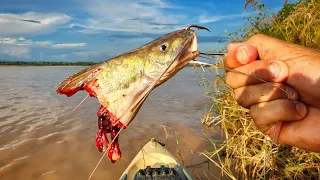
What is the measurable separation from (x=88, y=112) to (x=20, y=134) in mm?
2221

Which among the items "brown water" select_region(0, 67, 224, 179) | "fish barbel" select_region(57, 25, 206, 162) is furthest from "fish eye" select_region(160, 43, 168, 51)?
"brown water" select_region(0, 67, 224, 179)

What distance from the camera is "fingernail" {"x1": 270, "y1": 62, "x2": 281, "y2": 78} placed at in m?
1.70

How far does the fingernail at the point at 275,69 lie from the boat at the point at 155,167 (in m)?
1.78

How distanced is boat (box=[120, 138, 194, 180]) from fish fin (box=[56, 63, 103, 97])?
1.83 m

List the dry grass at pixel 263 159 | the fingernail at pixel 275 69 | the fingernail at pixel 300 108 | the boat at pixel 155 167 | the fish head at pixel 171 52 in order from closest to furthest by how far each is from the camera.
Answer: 1. the fish head at pixel 171 52
2. the fingernail at pixel 275 69
3. the fingernail at pixel 300 108
4. the boat at pixel 155 167
5. the dry grass at pixel 263 159

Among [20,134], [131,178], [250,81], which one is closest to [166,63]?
[250,81]

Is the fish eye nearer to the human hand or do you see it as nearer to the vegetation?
the human hand

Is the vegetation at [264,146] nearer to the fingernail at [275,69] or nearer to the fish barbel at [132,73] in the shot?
the fingernail at [275,69]

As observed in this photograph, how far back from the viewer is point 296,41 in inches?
188

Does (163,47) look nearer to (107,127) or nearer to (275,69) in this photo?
(107,127)

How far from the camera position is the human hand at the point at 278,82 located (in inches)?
67.9

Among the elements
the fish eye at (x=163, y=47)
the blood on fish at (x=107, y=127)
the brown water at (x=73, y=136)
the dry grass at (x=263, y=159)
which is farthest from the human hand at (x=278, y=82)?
the brown water at (x=73, y=136)

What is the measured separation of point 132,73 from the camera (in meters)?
1.48

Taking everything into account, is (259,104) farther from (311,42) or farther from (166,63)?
(311,42)
